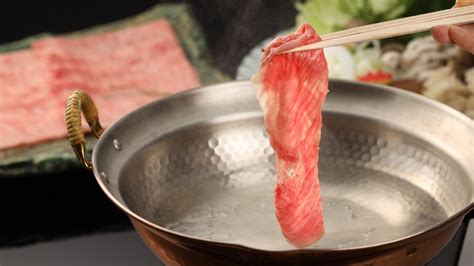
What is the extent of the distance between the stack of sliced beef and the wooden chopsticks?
1.14 metres

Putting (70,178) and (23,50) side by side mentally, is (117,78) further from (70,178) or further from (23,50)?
(70,178)

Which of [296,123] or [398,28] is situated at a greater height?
[398,28]

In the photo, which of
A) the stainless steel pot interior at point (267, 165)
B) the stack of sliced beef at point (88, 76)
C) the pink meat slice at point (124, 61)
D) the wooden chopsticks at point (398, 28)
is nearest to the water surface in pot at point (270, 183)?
the stainless steel pot interior at point (267, 165)

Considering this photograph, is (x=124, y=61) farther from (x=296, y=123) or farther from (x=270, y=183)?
(x=296, y=123)

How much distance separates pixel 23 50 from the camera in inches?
111

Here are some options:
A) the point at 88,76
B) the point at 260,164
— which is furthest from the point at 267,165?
the point at 88,76

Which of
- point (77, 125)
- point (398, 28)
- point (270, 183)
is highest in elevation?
point (398, 28)

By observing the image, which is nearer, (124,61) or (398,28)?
(398,28)

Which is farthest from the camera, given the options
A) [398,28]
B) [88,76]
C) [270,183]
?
[88,76]

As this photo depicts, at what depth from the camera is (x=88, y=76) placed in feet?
8.55

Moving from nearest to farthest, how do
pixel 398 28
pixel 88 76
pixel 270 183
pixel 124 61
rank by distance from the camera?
pixel 398 28, pixel 270 183, pixel 88 76, pixel 124 61

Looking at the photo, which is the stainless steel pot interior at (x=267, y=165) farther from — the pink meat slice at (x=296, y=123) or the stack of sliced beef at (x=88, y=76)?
the stack of sliced beef at (x=88, y=76)

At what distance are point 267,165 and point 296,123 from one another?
0.35 metres

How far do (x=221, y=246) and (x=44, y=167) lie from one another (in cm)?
105
